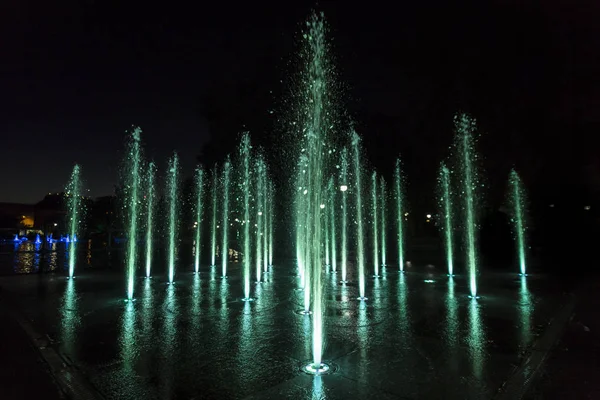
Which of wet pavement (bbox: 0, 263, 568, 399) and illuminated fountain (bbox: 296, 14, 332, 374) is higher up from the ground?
illuminated fountain (bbox: 296, 14, 332, 374)

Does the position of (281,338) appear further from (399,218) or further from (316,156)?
(399,218)

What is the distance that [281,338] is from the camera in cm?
629

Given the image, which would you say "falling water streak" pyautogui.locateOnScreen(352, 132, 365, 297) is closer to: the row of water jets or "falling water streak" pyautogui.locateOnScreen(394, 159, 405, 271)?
the row of water jets

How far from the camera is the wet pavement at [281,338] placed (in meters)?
4.43

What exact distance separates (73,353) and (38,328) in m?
1.98

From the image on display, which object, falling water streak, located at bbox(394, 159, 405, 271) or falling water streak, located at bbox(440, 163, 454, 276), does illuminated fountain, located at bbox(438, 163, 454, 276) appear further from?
falling water streak, located at bbox(394, 159, 405, 271)

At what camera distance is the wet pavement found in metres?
4.43

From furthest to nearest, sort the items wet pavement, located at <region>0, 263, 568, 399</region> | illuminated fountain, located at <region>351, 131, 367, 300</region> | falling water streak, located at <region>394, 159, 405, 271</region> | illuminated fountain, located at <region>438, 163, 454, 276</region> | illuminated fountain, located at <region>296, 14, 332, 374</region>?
falling water streak, located at <region>394, 159, 405, 271</region>, illuminated fountain, located at <region>438, 163, 454, 276</region>, illuminated fountain, located at <region>351, 131, 367, 300</region>, illuminated fountain, located at <region>296, 14, 332, 374</region>, wet pavement, located at <region>0, 263, 568, 399</region>

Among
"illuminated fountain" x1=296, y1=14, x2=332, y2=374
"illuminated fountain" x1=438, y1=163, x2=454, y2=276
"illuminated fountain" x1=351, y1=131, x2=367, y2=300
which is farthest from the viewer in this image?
"illuminated fountain" x1=438, y1=163, x2=454, y2=276

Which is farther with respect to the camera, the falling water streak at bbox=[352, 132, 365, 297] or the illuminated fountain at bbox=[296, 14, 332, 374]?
the falling water streak at bbox=[352, 132, 365, 297]

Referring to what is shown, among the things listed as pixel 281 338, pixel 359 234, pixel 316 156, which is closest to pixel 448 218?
pixel 359 234

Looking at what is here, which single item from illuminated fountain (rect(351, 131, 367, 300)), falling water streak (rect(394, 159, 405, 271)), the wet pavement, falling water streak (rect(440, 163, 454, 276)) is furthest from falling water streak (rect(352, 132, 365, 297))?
falling water streak (rect(440, 163, 454, 276))

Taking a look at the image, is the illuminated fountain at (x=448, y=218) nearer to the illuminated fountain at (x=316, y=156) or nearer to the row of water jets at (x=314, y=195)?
the row of water jets at (x=314, y=195)

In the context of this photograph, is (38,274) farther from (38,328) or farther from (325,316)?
(325,316)
